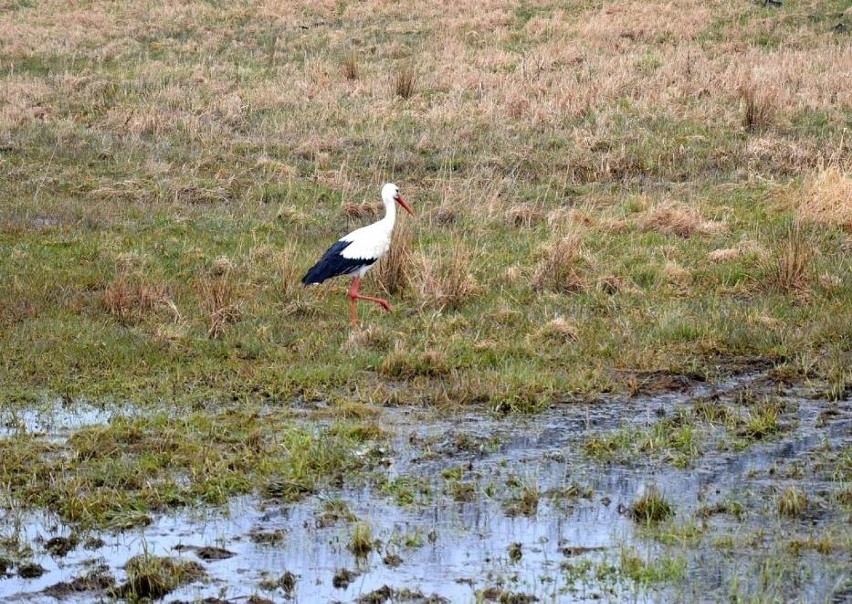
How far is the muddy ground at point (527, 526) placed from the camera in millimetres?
5789

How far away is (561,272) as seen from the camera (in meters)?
11.3

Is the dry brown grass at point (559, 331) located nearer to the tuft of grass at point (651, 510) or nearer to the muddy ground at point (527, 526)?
the muddy ground at point (527, 526)

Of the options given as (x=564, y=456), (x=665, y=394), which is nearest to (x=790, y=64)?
(x=665, y=394)

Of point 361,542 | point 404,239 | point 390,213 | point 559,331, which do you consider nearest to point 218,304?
point 390,213

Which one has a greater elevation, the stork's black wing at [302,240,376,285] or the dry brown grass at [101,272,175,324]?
the stork's black wing at [302,240,376,285]

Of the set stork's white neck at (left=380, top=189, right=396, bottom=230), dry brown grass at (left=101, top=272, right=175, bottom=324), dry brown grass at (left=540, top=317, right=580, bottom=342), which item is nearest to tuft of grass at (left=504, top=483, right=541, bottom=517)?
dry brown grass at (left=540, top=317, right=580, bottom=342)

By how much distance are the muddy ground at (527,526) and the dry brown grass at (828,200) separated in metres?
5.15

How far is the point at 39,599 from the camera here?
571cm

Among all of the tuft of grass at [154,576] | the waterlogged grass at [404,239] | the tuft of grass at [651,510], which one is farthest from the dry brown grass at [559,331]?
the tuft of grass at [154,576]

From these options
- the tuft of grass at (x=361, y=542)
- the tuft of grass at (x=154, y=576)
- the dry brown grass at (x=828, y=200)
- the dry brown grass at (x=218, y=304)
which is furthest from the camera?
the dry brown grass at (x=828, y=200)

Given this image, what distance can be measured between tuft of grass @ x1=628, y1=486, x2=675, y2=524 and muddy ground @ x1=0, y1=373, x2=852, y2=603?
0.04 ft

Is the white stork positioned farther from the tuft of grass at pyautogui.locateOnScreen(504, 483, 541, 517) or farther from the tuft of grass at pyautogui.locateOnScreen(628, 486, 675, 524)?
the tuft of grass at pyautogui.locateOnScreen(628, 486, 675, 524)

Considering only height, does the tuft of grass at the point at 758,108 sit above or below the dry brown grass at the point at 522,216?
above

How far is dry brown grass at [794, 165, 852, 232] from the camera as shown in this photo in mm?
12852
